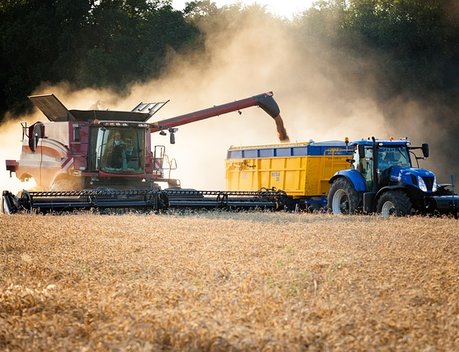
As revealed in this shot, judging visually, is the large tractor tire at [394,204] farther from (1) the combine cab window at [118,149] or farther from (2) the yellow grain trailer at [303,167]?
(1) the combine cab window at [118,149]

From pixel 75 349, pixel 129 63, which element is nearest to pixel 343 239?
pixel 75 349

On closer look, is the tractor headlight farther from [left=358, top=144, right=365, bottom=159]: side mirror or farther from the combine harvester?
[left=358, top=144, right=365, bottom=159]: side mirror

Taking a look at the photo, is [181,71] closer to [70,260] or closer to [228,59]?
[228,59]

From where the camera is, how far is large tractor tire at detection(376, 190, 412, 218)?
54.9ft

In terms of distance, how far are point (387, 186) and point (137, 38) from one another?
1129 inches

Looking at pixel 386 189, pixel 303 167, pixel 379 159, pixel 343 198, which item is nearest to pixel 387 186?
pixel 386 189

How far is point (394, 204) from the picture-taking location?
16906 mm

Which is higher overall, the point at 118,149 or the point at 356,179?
the point at 118,149

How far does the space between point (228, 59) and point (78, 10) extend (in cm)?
931

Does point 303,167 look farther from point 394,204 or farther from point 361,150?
point 394,204

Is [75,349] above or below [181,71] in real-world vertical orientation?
below

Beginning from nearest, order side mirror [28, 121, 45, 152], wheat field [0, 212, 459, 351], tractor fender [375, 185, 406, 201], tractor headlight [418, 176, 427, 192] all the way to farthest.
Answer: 1. wheat field [0, 212, 459, 351]
2. tractor fender [375, 185, 406, 201]
3. tractor headlight [418, 176, 427, 192]
4. side mirror [28, 121, 45, 152]

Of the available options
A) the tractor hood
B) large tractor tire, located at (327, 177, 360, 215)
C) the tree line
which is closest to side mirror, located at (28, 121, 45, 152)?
large tractor tire, located at (327, 177, 360, 215)

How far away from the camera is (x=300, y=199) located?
2128cm
